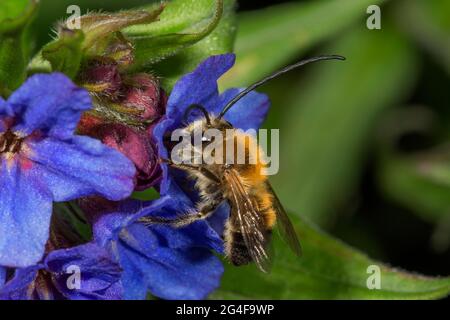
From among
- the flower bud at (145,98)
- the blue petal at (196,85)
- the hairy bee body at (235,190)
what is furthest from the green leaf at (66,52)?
the hairy bee body at (235,190)

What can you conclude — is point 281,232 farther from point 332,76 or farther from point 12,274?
point 332,76

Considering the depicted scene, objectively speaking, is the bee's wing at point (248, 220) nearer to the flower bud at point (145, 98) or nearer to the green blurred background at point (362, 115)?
the flower bud at point (145, 98)

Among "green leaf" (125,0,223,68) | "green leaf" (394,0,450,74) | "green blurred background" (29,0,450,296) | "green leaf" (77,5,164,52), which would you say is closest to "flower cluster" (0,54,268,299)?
"green leaf" (77,5,164,52)

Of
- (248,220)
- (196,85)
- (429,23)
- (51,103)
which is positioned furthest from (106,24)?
(429,23)

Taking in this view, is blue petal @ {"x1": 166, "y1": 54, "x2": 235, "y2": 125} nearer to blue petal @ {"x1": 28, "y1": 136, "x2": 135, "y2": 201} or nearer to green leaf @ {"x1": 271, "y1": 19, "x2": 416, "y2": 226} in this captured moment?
blue petal @ {"x1": 28, "y1": 136, "x2": 135, "y2": 201}

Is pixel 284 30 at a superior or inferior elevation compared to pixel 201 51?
superior

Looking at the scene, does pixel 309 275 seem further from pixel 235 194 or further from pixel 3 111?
pixel 3 111
